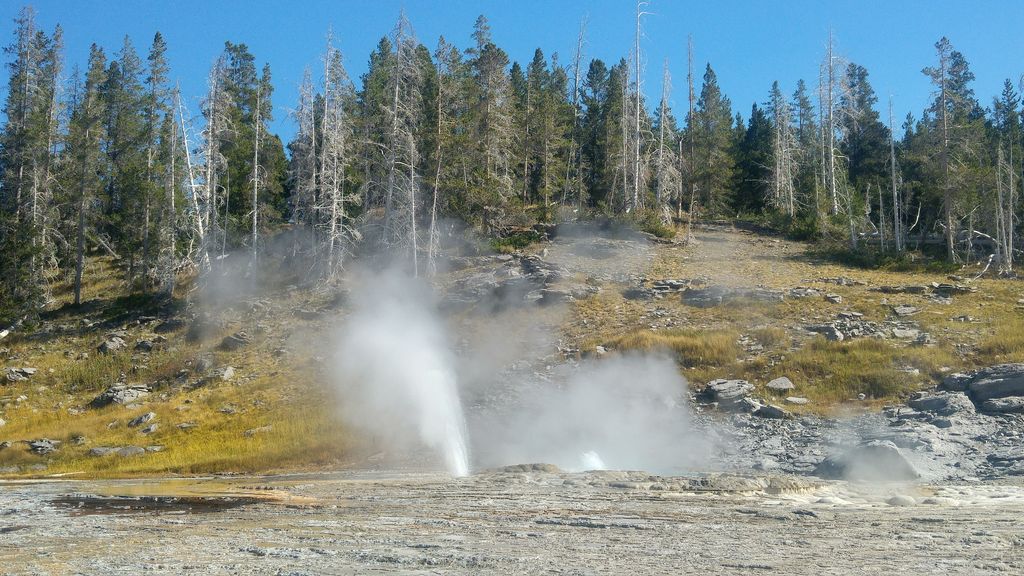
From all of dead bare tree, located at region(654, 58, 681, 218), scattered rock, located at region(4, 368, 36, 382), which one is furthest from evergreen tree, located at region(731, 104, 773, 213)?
scattered rock, located at region(4, 368, 36, 382)

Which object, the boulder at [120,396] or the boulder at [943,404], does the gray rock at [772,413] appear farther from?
the boulder at [120,396]

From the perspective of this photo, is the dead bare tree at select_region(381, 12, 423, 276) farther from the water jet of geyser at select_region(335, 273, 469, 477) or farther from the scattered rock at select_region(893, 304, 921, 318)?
the scattered rock at select_region(893, 304, 921, 318)

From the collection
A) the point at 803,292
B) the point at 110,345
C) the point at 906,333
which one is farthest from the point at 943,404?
the point at 110,345

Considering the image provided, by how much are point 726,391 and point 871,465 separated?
7.92 m

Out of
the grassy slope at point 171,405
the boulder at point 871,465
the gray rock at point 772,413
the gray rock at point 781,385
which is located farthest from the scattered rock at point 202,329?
the boulder at point 871,465

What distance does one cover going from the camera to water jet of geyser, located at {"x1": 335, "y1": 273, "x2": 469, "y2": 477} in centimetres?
2428

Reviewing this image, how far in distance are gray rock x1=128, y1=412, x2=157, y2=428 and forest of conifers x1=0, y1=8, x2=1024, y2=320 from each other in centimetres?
1347

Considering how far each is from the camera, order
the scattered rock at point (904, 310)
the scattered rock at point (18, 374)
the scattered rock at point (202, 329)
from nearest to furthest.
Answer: the scattered rock at point (904, 310) → the scattered rock at point (18, 374) → the scattered rock at point (202, 329)

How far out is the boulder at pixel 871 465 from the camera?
53.7 ft

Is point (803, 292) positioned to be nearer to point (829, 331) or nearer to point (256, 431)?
point (829, 331)

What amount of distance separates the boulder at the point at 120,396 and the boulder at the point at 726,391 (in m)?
22.2

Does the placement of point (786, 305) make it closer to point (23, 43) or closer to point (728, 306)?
point (728, 306)

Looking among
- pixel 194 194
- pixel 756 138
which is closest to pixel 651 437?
pixel 194 194

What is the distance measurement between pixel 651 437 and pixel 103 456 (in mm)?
17496
